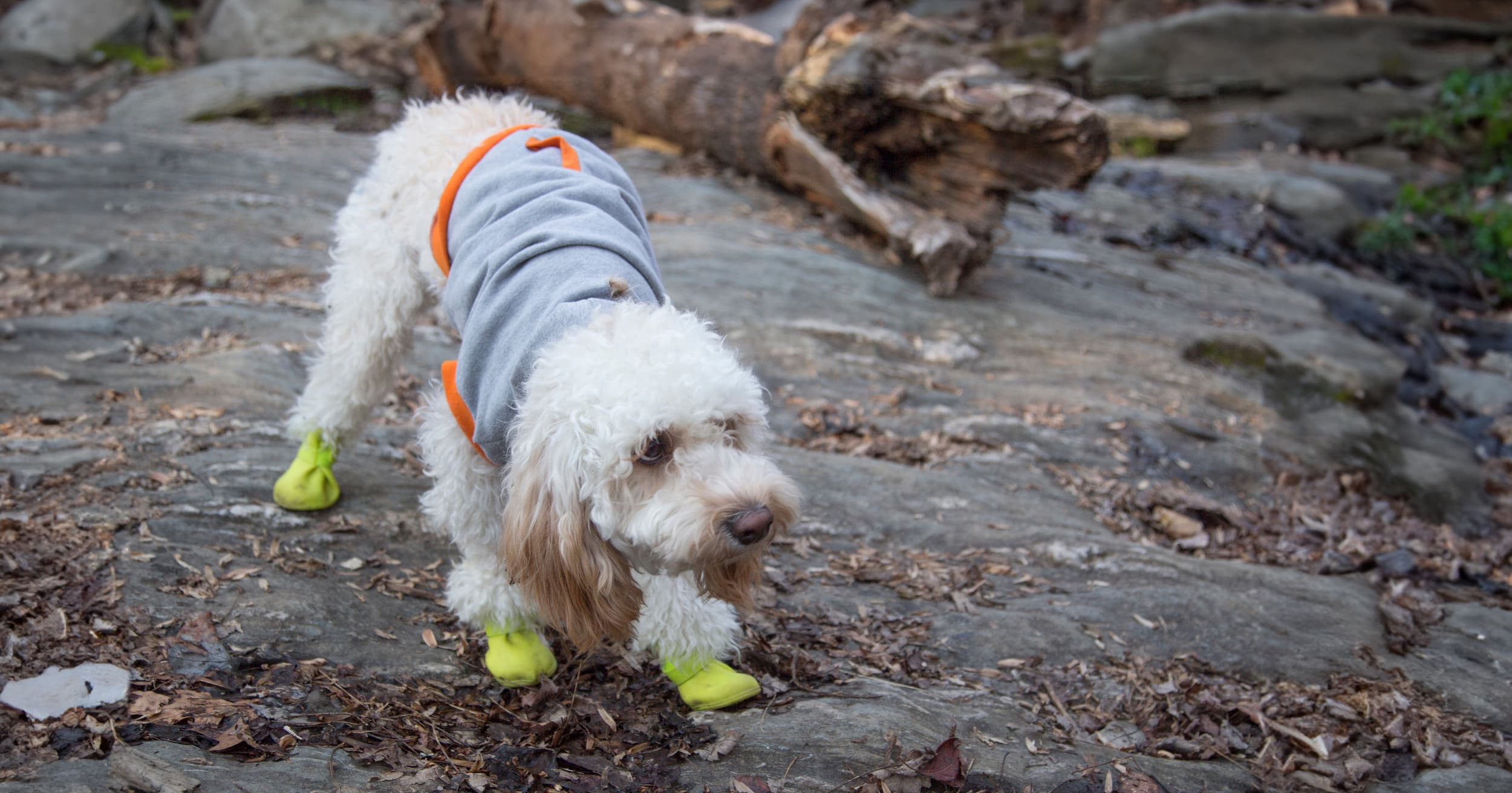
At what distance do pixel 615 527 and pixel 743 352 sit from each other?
3102mm

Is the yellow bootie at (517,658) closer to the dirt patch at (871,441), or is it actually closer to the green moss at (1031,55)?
the dirt patch at (871,441)

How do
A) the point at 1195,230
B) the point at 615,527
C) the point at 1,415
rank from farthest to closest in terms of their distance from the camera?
the point at 1195,230 < the point at 1,415 < the point at 615,527

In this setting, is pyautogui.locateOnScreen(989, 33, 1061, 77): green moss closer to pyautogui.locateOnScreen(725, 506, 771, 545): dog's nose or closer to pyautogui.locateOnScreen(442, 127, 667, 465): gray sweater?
pyautogui.locateOnScreen(442, 127, 667, 465): gray sweater

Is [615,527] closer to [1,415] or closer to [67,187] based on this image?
[1,415]

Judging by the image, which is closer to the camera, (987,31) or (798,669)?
(798,669)

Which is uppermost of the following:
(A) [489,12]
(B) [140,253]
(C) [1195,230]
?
(A) [489,12]

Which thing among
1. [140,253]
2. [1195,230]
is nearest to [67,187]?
[140,253]

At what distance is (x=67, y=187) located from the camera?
7113 mm

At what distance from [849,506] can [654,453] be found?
1.99 metres

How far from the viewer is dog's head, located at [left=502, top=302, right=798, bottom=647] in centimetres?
267

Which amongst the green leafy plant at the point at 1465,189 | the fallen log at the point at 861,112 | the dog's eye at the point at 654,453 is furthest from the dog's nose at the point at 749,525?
the green leafy plant at the point at 1465,189

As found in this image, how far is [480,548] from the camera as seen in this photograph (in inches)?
134

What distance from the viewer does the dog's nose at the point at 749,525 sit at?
2691 millimetres

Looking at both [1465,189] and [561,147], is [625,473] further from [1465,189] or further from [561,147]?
[1465,189]
